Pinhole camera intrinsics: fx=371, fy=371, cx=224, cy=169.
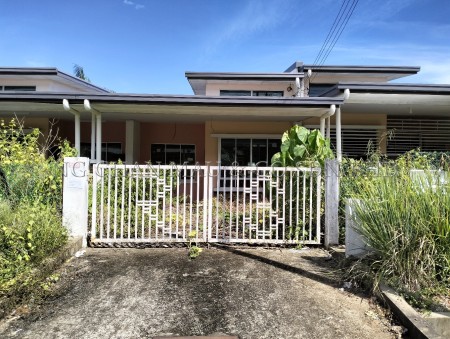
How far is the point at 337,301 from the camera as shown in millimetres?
4180

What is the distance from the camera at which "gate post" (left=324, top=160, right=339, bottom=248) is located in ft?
20.2

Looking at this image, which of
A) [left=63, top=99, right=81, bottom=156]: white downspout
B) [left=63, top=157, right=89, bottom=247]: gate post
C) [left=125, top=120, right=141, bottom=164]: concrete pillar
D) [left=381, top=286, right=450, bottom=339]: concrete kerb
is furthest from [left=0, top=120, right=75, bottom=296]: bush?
[left=125, top=120, right=141, bottom=164]: concrete pillar

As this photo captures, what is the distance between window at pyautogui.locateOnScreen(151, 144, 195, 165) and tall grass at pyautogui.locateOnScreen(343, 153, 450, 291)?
35.4ft

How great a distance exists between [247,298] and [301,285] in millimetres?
821

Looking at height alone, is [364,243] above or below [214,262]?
above

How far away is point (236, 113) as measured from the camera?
1132 cm

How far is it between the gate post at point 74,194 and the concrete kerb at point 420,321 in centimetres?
471

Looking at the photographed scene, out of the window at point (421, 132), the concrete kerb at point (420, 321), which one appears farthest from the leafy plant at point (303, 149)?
the window at point (421, 132)

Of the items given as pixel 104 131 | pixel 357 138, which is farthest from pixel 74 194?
pixel 357 138

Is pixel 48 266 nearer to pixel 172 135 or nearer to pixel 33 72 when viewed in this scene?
pixel 172 135

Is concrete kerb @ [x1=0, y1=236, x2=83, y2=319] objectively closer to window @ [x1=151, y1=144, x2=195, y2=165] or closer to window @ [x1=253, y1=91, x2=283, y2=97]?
window @ [x1=151, y1=144, x2=195, y2=165]

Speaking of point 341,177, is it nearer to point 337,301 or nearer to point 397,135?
point 337,301

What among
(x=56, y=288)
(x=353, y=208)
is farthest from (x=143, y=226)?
(x=353, y=208)

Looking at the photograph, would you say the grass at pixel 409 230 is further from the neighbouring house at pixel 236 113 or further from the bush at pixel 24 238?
the neighbouring house at pixel 236 113
